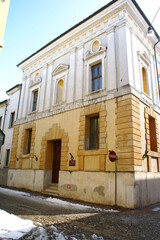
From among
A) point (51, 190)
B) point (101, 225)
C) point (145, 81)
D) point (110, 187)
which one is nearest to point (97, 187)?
point (110, 187)

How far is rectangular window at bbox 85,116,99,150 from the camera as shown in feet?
33.3

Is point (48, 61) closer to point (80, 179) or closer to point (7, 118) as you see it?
point (7, 118)

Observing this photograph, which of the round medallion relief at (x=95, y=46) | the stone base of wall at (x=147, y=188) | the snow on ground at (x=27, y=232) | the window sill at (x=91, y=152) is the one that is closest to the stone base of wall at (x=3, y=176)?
the window sill at (x=91, y=152)

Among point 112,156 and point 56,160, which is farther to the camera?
point 56,160

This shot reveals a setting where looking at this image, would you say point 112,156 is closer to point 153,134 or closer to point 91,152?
point 91,152

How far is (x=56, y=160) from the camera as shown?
12398 millimetres

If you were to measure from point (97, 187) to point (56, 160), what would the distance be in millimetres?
4346

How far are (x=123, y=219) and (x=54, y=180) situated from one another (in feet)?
23.4

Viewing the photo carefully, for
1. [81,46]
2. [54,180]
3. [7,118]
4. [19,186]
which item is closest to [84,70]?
[81,46]

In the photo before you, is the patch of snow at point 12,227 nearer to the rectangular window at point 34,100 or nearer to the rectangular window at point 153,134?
the rectangular window at point 153,134

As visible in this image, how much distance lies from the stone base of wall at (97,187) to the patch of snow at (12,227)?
179 inches

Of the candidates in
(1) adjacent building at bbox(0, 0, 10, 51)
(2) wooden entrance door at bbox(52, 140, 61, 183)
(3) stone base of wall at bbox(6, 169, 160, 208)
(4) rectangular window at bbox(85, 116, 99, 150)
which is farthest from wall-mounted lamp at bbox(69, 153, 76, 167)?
(1) adjacent building at bbox(0, 0, 10, 51)

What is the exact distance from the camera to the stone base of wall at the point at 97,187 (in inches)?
308

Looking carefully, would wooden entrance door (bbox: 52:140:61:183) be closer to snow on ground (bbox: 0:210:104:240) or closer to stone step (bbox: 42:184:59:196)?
stone step (bbox: 42:184:59:196)
